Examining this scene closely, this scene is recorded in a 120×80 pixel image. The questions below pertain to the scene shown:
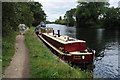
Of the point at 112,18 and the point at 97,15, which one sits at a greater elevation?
the point at 97,15

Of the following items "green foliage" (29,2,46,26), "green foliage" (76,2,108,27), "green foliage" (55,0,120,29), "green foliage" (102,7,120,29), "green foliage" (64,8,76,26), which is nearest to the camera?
"green foliage" (29,2,46,26)

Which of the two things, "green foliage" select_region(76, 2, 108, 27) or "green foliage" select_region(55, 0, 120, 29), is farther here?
"green foliage" select_region(76, 2, 108, 27)

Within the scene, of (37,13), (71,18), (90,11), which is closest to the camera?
(37,13)

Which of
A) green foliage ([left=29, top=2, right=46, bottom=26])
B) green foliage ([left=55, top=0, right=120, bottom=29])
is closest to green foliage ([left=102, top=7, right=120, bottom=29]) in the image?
green foliage ([left=55, top=0, right=120, bottom=29])

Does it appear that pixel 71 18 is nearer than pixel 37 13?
No

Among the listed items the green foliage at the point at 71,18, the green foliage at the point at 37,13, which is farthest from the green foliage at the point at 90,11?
the green foliage at the point at 71,18

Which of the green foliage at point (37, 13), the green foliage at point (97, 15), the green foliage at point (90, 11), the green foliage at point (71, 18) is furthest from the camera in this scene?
the green foliage at point (71, 18)

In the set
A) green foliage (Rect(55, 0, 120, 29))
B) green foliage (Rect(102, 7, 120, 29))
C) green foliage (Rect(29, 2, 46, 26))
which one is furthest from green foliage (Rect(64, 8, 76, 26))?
green foliage (Rect(29, 2, 46, 26))

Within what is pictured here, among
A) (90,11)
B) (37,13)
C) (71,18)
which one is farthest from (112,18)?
(71,18)

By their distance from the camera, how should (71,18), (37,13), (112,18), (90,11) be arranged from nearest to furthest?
1. (37,13)
2. (112,18)
3. (90,11)
4. (71,18)

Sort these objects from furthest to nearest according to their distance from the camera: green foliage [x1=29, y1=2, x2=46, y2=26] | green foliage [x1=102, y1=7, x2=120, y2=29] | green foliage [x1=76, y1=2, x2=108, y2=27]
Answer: green foliage [x1=76, y1=2, x2=108, y2=27]
green foliage [x1=102, y1=7, x2=120, y2=29]
green foliage [x1=29, y1=2, x2=46, y2=26]

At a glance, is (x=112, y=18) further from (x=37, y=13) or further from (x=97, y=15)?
(x=37, y=13)

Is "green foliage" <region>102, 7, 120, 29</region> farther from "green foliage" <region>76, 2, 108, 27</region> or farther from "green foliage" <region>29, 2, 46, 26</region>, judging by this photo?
"green foliage" <region>29, 2, 46, 26</region>

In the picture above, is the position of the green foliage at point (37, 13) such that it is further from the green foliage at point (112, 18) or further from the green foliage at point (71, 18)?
the green foliage at point (71, 18)
